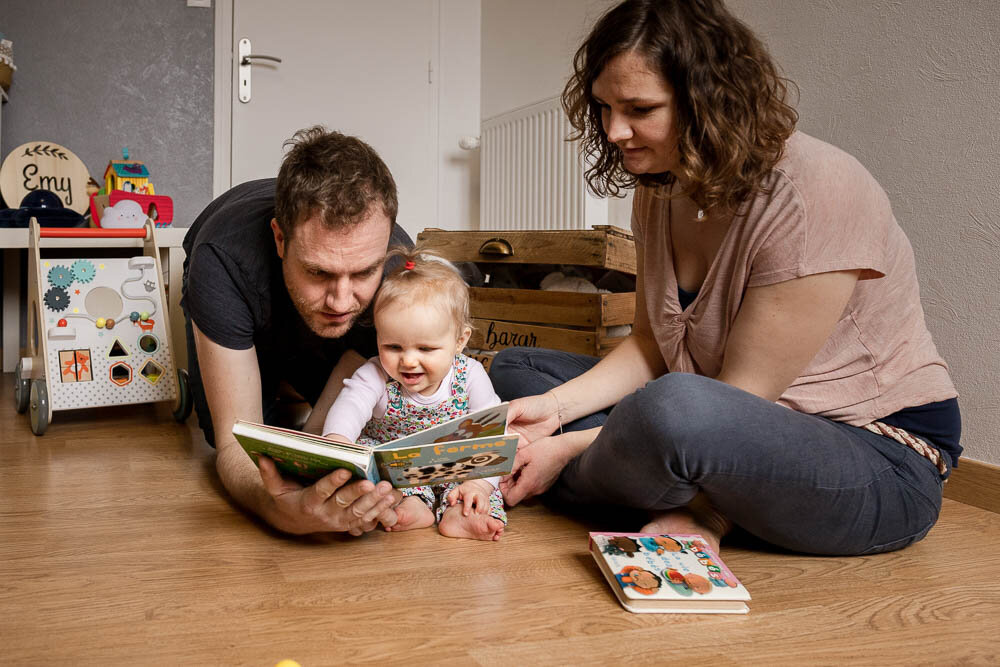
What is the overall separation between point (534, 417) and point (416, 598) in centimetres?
43

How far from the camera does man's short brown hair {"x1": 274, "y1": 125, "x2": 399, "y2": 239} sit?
122 centimetres

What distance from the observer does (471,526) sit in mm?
1294

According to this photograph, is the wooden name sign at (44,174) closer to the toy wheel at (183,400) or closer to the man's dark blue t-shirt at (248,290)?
the toy wheel at (183,400)

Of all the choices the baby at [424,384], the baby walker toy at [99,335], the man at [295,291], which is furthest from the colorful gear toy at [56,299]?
the baby at [424,384]

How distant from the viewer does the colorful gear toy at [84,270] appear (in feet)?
7.15

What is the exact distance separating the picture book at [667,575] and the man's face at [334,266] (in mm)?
528

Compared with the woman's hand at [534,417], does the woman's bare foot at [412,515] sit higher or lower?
lower

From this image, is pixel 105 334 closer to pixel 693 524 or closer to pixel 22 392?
pixel 22 392

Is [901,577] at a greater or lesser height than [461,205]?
lesser

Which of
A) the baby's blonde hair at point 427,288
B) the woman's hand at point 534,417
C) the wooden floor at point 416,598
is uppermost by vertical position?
the baby's blonde hair at point 427,288

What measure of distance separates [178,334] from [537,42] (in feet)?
6.26

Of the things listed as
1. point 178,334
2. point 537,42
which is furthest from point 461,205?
point 178,334

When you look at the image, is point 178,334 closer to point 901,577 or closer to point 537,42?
point 537,42

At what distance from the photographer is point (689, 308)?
51.1 inches
